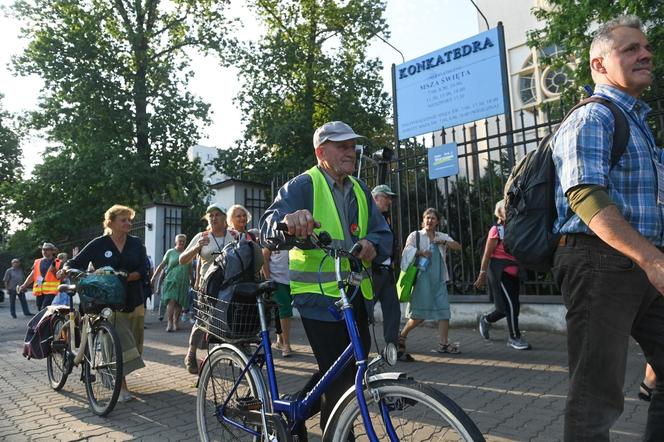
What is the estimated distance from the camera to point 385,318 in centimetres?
559

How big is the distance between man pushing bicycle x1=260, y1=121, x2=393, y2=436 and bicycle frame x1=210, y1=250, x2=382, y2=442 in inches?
4.8

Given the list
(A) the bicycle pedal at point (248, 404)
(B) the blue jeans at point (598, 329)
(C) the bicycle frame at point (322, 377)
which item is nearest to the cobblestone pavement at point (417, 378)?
(A) the bicycle pedal at point (248, 404)

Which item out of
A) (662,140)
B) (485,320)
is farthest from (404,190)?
(662,140)

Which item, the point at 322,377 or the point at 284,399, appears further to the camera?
the point at 284,399

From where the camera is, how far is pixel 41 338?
213 inches

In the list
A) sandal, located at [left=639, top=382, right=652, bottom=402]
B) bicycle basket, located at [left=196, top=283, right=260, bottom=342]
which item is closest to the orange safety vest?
bicycle basket, located at [left=196, top=283, right=260, bottom=342]

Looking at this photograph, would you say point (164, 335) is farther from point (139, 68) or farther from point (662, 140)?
point (139, 68)

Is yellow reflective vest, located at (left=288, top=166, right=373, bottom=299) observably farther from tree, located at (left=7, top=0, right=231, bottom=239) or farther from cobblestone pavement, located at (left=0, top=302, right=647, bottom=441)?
tree, located at (left=7, top=0, right=231, bottom=239)

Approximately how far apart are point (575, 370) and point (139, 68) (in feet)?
74.4

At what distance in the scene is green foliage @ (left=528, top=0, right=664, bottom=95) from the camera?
25.2ft

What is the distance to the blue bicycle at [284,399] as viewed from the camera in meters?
1.88

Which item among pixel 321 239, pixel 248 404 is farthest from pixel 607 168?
pixel 248 404

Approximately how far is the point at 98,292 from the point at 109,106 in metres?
18.3

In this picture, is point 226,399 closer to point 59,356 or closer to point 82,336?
point 82,336
